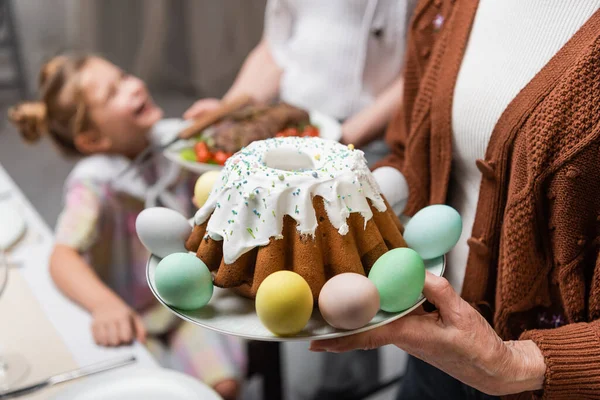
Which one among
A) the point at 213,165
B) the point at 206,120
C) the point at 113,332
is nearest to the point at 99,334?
the point at 113,332

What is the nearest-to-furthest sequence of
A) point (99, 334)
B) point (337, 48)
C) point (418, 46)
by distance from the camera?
1. point (418, 46)
2. point (99, 334)
3. point (337, 48)

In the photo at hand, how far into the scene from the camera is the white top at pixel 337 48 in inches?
49.2

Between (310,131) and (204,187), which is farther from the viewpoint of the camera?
(310,131)

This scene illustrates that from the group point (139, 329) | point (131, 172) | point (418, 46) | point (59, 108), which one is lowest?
point (139, 329)

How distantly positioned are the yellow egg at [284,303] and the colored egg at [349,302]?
17 millimetres

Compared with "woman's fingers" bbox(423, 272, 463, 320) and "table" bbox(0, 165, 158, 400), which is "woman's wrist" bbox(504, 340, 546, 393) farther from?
"table" bbox(0, 165, 158, 400)

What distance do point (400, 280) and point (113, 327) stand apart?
618 mm

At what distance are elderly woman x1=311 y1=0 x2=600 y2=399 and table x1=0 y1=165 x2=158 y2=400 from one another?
49 cm

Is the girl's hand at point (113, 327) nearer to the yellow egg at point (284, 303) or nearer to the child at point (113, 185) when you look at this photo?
the child at point (113, 185)

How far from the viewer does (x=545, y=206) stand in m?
0.62

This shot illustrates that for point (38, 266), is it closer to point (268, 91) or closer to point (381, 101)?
point (268, 91)

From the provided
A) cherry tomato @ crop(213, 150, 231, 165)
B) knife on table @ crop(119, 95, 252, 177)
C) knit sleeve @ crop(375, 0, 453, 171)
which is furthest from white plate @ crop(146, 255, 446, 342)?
knife on table @ crop(119, 95, 252, 177)

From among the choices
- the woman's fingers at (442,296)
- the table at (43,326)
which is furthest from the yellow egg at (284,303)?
the table at (43,326)

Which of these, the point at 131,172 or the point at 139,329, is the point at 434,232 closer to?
the point at 139,329
